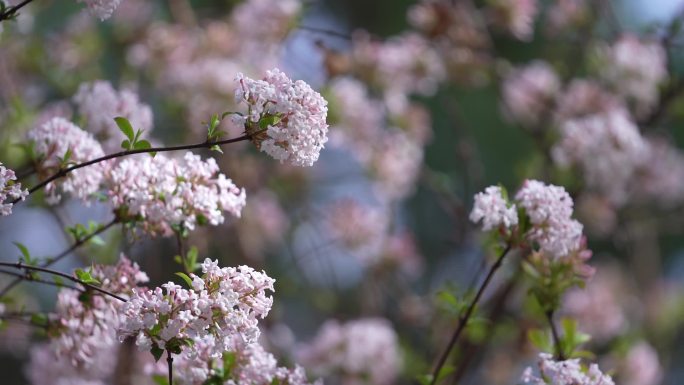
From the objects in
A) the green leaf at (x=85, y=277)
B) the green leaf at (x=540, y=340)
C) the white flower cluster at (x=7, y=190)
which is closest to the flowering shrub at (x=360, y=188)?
the green leaf at (x=540, y=340)

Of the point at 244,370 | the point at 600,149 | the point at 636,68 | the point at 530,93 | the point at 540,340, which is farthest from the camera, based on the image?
the point at 530,93

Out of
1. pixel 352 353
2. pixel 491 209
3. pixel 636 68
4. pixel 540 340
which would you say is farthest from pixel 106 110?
pixel 636 68

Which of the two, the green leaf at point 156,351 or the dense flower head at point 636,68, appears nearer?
the green leaf at point 156,351

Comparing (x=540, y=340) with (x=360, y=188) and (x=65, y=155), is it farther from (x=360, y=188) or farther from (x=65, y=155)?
(x=360, y=188)

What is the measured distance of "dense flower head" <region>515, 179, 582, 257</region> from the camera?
1.29 meters

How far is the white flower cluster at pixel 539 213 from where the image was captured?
1.29m

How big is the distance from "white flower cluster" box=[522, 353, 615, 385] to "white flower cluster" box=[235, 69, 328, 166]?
0.43m

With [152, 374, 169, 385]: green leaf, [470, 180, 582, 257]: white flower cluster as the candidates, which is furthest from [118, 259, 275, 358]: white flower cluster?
[470, 180, 582, 257]: white flower cluster

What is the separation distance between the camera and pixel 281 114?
3.65 feet

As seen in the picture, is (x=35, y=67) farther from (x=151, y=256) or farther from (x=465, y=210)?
(x=465, y=210)

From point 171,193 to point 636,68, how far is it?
177 centimetres

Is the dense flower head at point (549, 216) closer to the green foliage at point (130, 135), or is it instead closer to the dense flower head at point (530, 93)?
the green foliage at point (130, 135)

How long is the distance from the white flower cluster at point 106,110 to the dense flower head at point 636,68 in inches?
62.9

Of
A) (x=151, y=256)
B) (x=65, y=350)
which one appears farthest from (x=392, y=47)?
(x=65, y=350)
